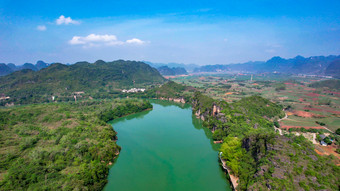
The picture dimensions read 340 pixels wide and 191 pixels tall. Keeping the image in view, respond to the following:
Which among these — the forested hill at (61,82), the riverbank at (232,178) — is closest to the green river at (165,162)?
the riverbank at (232,178)

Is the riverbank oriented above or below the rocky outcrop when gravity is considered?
below

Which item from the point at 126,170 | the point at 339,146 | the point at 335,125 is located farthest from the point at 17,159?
the point at 335,125

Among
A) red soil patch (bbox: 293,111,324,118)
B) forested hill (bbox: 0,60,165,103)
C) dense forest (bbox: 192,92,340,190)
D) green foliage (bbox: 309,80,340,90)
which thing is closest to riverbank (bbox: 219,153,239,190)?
dense forest (bbox: 192,92,340,190)

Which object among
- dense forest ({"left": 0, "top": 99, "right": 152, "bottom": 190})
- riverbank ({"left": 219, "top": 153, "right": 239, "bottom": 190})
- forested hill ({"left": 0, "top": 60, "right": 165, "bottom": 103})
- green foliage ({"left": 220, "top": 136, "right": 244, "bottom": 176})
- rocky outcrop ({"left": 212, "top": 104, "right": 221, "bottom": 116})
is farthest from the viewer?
forested hill ({"left": 0, "top": 60, "right": 165, "bottom": 103})

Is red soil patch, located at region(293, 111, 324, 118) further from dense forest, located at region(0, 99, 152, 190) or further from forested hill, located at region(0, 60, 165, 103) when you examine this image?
forested hill, located at region(0, 60, 165, 103)

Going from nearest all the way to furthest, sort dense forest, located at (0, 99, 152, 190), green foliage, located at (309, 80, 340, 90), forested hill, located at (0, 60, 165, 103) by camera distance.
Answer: dense forest, located at (0, 99, 152, 190) → forested hill, located at (0, 60, 165, 103) → green foliage, located at (309, 80, 340, 90)

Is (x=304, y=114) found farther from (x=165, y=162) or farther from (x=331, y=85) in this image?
(x=331, y=85)
